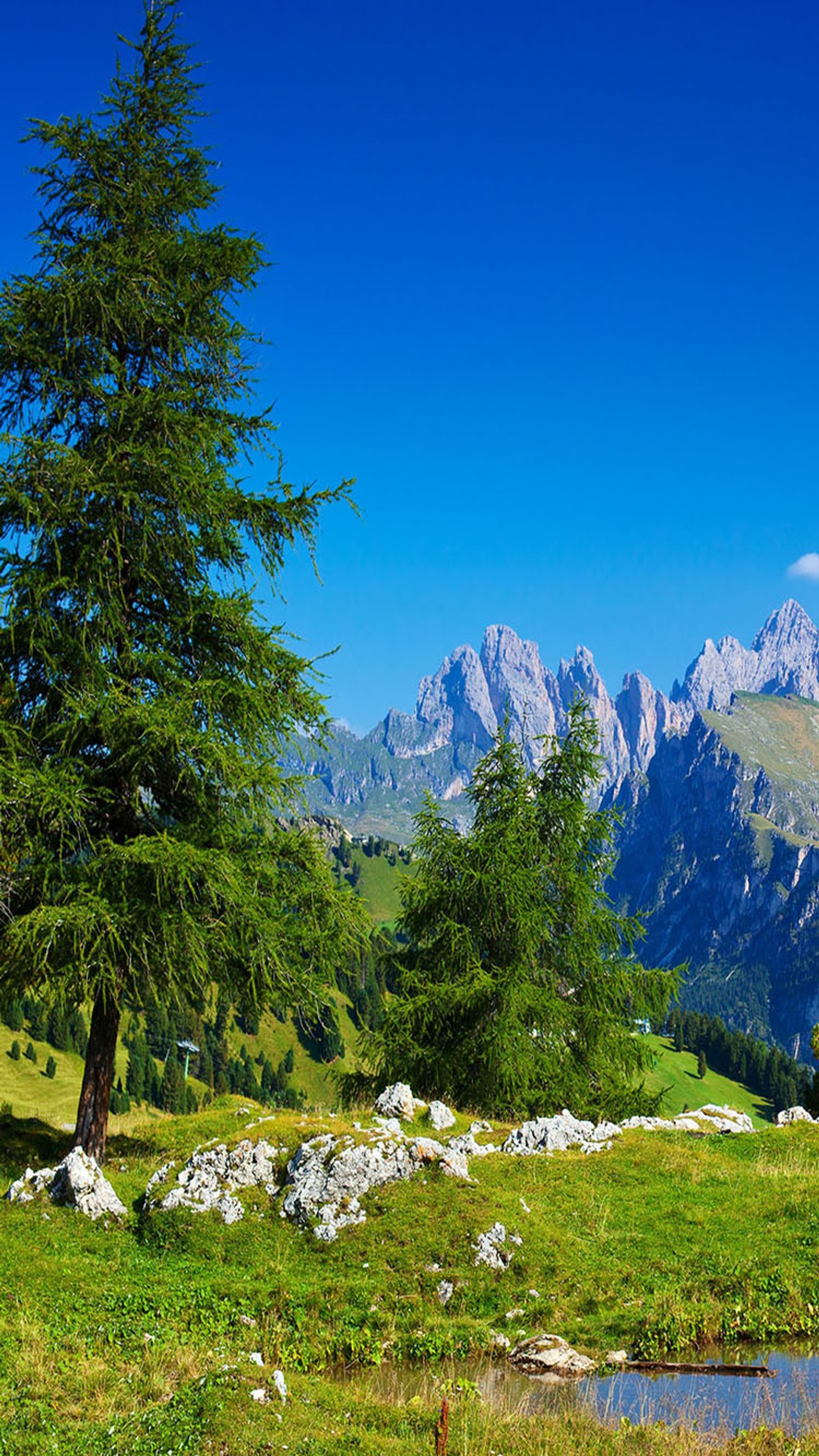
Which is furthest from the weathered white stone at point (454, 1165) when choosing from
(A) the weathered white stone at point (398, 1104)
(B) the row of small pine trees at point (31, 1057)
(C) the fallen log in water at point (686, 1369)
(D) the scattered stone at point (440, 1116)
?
(B) the row of small pine trees at point (31, 1057)

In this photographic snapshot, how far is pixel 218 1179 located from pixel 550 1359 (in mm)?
6663

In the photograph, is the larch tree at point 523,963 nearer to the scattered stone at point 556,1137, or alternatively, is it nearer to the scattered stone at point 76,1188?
the scattered stone at point 556,1137

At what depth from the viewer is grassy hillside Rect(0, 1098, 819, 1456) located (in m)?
9.57

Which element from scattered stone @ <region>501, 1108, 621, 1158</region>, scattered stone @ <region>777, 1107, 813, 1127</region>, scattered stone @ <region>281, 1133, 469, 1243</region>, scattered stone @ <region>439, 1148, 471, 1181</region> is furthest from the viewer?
scattered stone @ <region>777, 1107, 813, 1127</region>

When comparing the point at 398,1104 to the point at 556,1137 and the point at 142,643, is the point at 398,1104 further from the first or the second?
the point at 142,643

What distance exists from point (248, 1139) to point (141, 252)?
16630 millimetres

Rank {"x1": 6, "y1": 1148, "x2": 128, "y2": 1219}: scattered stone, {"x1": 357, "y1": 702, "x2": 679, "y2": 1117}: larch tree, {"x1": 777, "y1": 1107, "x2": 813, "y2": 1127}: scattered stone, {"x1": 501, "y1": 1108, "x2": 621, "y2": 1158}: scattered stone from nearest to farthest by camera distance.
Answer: {"x1": 6, "y1": 1148, "x2": 128, "y2": 1219}: scattered stone, {"x1": 501, "y1": 1108, "x2": 621, "y2": 1158}: scattered stone, {"x1": 777, "y1": 1107, "x2": 813, "y2": 1127}: scattered stone, {"x1": 357, "y1": 702, "x2": 679, "y2": 1117}: larch tree

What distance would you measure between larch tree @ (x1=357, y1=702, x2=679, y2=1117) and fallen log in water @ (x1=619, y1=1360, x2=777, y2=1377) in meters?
11.7

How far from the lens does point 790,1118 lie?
2433 centimetres

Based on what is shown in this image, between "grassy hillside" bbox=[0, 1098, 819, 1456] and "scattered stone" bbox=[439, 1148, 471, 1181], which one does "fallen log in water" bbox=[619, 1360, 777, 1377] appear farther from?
"scattered stone" bbox=[439, 1148, 471, 1181]

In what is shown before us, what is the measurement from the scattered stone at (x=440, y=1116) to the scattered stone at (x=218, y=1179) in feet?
15.0

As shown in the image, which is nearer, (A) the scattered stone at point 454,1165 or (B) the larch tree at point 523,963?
(A) the scattered stone at point 454,1165

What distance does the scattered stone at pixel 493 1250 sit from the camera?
46.6ft

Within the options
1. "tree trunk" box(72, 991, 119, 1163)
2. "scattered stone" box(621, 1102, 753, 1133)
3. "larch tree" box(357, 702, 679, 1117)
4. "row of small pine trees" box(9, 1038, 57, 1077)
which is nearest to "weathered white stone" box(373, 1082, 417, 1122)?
"larch tree" box(357, 702, 679, 1117)
